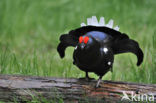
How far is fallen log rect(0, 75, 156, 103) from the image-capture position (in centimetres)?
376

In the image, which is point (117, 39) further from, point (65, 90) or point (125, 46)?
point (65, 90)

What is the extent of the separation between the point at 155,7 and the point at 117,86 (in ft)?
13.6

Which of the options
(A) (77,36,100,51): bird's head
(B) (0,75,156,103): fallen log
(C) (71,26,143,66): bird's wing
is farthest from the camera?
(C) (71,26,143,66): bird's wing

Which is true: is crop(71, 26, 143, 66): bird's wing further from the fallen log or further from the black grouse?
the fallen log

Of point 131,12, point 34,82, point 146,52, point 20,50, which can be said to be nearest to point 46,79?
point 34,82

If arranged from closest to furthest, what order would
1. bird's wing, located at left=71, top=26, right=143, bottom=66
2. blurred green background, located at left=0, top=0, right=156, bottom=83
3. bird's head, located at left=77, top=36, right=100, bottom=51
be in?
1. bird's head, located at left=77, top=36, right=100, bottom=51
2. bird's wing, located at left=71, top=26, right=143, bottom=66
3. blurred green background, located at left=0, top=0, right=156, bottom=83

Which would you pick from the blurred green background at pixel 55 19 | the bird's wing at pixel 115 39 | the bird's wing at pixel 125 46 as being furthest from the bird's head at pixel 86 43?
the blurred green background at pixel 55 19

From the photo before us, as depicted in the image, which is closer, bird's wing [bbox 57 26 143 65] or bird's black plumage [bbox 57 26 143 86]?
bird's black plumage [bbox 57 26 143 86]

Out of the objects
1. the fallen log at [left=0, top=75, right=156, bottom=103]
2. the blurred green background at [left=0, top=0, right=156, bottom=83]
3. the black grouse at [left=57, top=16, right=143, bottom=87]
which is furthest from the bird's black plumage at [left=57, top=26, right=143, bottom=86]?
the blurred green background at [left=0, top=0, right=156, bottom=83]

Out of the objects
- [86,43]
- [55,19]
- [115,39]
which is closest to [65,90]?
[86,43]

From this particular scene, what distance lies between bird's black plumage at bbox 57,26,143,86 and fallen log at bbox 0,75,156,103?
0.21 m

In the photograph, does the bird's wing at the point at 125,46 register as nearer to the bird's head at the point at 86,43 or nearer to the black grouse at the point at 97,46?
the black grouse at the point at 97,46

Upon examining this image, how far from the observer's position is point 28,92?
12.3 ft

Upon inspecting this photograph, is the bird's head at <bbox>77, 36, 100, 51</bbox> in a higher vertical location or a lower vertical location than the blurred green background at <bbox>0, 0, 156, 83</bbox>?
lower
